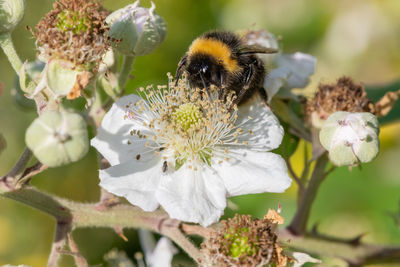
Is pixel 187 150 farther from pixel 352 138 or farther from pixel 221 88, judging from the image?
pixel 352 138

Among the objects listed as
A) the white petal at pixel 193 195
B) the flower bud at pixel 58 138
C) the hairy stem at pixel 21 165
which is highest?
the white petal at pixel 193 195

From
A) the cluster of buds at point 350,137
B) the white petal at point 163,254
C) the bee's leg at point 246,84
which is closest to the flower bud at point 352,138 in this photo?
the cluster of buds at point 350,137

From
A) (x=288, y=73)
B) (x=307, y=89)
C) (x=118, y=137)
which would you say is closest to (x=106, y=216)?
(x=118, y=137)

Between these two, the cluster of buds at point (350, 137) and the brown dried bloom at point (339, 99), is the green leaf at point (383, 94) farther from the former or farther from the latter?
the cluster of buds at point (350, 137)

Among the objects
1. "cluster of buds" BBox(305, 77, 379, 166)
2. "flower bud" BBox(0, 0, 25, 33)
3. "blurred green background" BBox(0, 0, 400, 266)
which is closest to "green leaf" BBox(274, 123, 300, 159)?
"cluster of buds" BBox(305, 77, 379, 166)

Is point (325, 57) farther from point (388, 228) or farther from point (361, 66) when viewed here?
point (388, 228)

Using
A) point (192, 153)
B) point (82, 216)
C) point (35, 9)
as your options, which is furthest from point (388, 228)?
point (35, 9)

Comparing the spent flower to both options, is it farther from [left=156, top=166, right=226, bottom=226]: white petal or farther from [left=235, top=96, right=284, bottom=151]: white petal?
[left=235, top=96, right=284, bottom=151]: white petal
